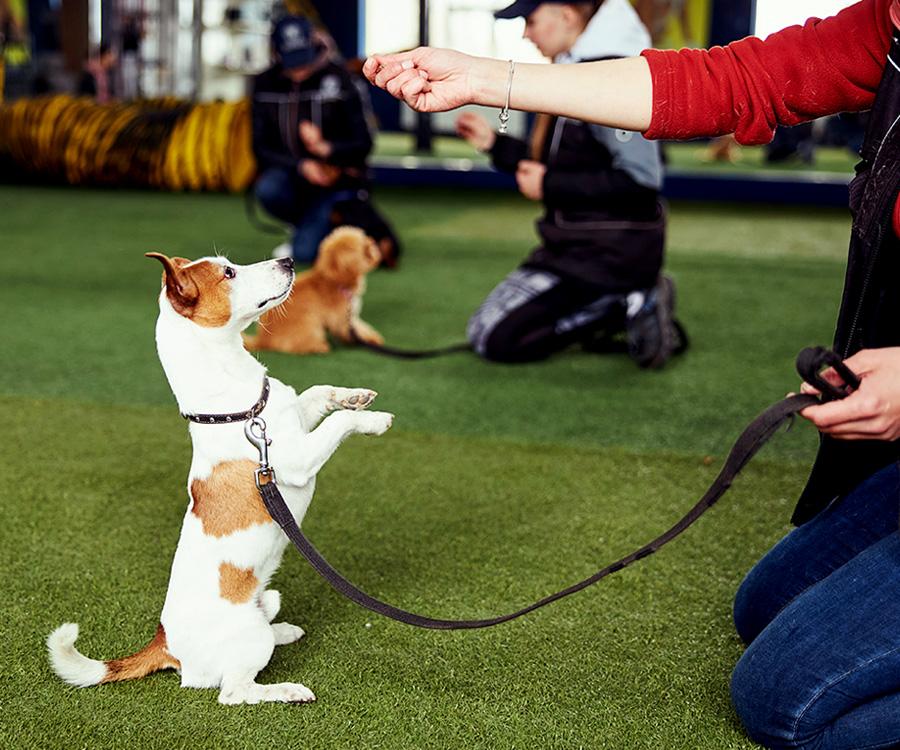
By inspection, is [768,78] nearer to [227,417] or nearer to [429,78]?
[429,78]

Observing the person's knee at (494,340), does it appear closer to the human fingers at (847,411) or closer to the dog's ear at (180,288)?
the dog's ear at (180,288)

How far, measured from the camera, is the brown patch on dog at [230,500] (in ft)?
5.51

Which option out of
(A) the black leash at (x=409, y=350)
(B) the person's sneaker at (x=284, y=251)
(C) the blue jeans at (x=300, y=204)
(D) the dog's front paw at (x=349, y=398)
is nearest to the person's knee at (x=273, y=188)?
(C) the blue jeans at (x=300, y=204)

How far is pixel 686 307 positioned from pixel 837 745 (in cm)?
341

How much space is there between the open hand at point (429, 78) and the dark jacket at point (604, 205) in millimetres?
2066

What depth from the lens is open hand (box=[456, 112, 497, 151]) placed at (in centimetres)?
366

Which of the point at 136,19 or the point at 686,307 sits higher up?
the point at 136,19

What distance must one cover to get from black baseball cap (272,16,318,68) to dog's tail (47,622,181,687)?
14.0ft

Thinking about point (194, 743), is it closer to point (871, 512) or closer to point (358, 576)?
point (358, 576)

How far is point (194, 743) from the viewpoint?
5.29 feet

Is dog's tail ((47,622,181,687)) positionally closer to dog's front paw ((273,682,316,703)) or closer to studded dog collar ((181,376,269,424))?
dog's front paw ((273,682,316,703))

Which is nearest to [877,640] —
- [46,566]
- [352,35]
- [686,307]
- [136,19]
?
[46,566]

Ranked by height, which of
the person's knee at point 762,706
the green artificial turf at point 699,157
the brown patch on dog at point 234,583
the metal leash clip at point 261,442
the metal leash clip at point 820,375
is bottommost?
the green artificial turf at point 699,157

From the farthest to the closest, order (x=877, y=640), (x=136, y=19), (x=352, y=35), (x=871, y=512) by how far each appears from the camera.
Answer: (x=352, y=35) < (x=136, y=19) < (x=871, y=512) < (x=877, y=640)
